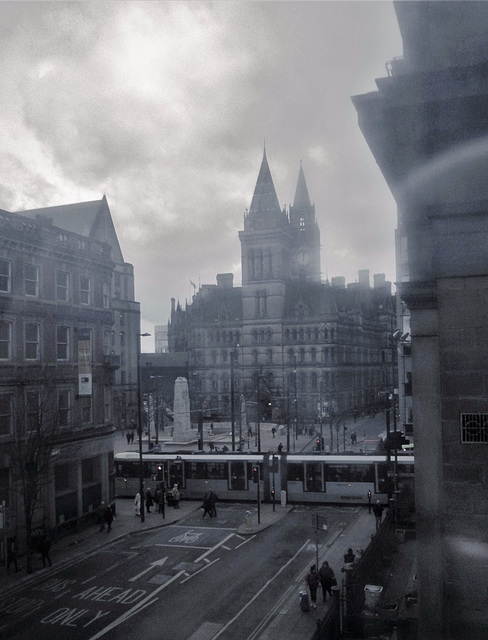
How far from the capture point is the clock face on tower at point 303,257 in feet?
355

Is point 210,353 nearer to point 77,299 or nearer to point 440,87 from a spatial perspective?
point 77,299

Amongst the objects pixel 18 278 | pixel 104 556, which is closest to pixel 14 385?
pixel 18 278

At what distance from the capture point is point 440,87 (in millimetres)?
9055

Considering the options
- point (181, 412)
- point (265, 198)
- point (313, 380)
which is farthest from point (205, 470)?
point (265, 198)

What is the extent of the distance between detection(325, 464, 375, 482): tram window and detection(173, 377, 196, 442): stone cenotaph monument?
26.3 meters

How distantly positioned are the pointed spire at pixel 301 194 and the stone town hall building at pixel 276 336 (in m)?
16.9

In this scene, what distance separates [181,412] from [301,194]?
71772 mm

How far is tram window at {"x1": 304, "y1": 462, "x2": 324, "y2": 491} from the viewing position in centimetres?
2972

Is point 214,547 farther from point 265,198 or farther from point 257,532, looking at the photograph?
point 265,198

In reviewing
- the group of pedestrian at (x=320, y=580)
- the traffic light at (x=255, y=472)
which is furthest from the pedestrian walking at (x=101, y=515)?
the group of pedestrian at (x=320, y=580)

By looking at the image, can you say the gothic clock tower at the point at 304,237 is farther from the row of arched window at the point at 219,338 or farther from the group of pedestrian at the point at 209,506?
the group of pedestrian at the point at 209,506

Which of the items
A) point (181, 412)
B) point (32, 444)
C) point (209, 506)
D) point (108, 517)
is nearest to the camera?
point (32, 444)

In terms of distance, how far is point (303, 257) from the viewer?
109 meters

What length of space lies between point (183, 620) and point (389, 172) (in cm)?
1157
